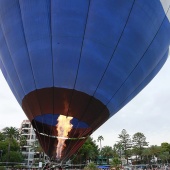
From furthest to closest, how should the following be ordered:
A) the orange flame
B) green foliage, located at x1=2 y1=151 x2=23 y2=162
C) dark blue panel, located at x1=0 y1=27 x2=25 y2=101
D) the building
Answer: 1. the building
2. green foliage, located at x1=2 y1=151 x2=23 y2=162
3. dark blue panel, located at x1=0 y1=27 x2=25 y2=101
4. the orange flame

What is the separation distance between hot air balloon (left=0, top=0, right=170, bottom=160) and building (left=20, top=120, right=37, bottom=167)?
54.2 metres

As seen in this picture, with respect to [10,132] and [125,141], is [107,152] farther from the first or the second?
[10,132]

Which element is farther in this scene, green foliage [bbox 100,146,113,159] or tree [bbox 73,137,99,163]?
green foliage [bbox 100,146,113,159]

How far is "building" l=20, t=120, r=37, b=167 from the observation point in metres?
61.8

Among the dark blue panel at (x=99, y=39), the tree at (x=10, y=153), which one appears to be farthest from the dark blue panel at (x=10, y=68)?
the tree at (x=10, y=153)

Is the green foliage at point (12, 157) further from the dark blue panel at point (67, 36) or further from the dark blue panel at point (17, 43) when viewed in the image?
the dark blue panel at point (67, 36)

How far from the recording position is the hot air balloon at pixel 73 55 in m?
6.05

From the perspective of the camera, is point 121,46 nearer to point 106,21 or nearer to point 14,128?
point 106,21

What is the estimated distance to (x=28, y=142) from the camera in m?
66.4

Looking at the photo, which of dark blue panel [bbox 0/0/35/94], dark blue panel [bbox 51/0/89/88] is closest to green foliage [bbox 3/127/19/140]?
dark blue panel [bbox 0/0/35/94]

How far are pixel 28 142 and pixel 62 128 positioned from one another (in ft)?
207

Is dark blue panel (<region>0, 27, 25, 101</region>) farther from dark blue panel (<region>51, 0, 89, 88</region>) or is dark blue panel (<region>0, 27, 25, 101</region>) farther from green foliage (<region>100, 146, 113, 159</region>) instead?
green foliage (<region>100, 146, 113, 159</region>)

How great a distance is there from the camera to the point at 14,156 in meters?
46.2

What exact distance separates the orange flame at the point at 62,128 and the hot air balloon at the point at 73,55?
26 millimetres
